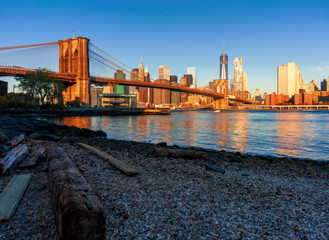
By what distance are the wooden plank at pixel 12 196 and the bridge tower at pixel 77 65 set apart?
65457 mm

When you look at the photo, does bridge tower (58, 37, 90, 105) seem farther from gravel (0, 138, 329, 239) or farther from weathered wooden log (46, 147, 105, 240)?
weathered wooden log (46, 147, 105, 240)

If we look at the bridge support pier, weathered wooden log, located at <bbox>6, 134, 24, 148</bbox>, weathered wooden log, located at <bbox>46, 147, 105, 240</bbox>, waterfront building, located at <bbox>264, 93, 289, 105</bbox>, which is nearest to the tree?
weathered wooden log, located at <bbox>6, 134, 24, 148</bbox>

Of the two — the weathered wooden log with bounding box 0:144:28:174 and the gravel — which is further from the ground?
the weathered wooden log with bounding box 0:144:28:174

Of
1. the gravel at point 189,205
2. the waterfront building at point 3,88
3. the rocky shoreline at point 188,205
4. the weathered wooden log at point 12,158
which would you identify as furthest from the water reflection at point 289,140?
the waterfront building at point 3,88

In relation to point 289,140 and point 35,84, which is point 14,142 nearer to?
point 289,140

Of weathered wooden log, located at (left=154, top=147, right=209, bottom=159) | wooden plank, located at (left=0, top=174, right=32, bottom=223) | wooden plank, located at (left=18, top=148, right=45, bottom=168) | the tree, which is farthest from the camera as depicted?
the tree

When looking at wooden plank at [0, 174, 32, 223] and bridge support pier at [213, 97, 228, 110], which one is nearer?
wooden plank at [0, 174, 32, 223]

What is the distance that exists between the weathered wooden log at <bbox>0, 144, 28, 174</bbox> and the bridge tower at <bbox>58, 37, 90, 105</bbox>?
2502 inches

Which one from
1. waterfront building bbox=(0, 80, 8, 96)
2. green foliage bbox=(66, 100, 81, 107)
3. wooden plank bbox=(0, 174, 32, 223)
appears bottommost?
wooden plank bbox=(0, 174, 32, 223)

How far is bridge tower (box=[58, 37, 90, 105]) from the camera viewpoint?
6531 cm

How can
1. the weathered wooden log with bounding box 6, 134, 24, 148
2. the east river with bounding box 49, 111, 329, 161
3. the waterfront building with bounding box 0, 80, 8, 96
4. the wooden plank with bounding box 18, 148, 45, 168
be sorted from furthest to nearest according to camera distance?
the waterfront building with bounding box 0, 80, 8, 96 < the east river with bounding box 49, 111, 329, 161 < the weathered wooden log with bounding box 6, 134, 24, 148 < the wooden plank with bounding box 18, 148, 45, 168

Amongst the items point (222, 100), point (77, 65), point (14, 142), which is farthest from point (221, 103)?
point (14, 142)

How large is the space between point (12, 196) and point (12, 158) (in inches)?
82.7

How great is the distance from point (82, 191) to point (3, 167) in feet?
10.2
